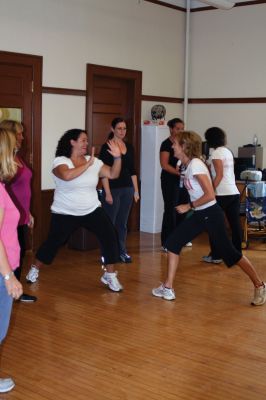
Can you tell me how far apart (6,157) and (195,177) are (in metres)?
2.09

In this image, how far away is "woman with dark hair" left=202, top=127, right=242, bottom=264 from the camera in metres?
5.89

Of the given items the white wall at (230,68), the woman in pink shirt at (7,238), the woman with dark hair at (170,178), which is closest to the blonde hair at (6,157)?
the woman in pink shirt at (7,238)

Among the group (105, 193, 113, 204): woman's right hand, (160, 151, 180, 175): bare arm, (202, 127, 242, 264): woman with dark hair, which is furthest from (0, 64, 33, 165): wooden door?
(202, 127, 242, 264): woman with dark hair

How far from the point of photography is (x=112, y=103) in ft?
25.8

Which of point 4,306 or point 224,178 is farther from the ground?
point 224,178

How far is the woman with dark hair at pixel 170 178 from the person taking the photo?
6.62 meters

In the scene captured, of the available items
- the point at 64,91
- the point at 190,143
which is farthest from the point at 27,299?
the point at 64,91

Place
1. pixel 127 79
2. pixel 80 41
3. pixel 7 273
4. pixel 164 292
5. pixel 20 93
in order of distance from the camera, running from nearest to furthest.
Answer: pixel 7 273 → pixel 164 292 → pixel 20 93 → pixel 80 41 → pixel 127 79

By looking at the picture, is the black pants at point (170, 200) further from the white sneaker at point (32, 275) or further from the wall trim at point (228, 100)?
the wall trim at point (228, 100)

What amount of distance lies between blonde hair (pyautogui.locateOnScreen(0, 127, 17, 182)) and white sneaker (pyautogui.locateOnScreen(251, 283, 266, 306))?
9.02 feet

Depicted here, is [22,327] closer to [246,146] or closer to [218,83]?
[246,146]

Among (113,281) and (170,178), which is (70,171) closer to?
(113,281)

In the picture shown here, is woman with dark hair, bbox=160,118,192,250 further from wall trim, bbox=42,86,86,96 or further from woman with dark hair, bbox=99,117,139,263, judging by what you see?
wall trim, bbox=42,86,86,96

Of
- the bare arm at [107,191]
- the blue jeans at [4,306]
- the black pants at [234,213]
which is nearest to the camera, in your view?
the blue jeans at [4,306]
